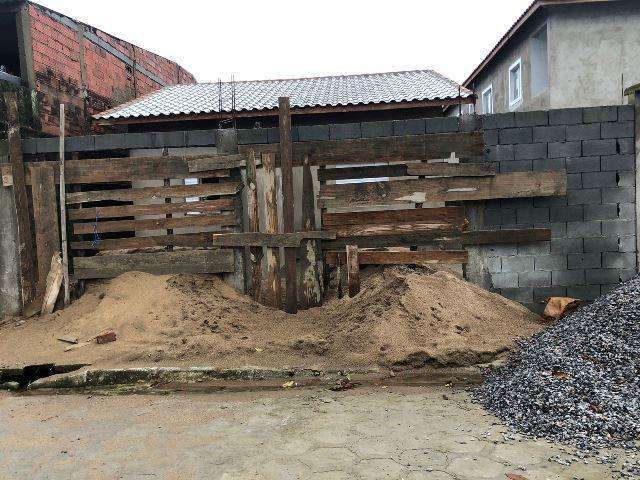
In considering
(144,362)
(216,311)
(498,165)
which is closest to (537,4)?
(498,165)

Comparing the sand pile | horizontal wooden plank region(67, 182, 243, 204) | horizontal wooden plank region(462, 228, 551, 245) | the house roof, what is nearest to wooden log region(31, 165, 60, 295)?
horizontal wooden plank region(67, 182, 243, 204)

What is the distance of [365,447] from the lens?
341cm

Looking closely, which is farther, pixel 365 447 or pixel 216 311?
pixel 216 311

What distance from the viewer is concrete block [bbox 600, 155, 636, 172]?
6.23 m

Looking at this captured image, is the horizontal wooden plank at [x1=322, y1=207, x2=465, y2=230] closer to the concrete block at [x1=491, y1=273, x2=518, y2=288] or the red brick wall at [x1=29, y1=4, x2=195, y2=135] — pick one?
the concrete block at [x1=491, y1=273, x2=518, y2=288]

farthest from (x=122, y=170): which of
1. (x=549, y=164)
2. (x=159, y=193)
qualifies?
(x=549, y=164)

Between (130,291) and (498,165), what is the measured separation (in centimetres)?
512

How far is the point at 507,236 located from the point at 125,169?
520cm

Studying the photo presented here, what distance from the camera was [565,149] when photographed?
20.5 feet

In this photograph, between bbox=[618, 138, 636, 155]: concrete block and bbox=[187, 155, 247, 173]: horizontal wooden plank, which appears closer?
bbox=[618, 138, 636, 155]: concrete block

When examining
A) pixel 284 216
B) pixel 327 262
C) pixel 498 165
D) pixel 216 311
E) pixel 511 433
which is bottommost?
pixel 511 433

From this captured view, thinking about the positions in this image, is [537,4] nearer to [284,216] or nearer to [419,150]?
[419,150]

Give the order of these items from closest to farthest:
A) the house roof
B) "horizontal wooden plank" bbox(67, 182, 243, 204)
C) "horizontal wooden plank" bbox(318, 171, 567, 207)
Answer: "horizontal wooden plank" bbox(318, 171, 567, 207) < "horizontal wooden plank" bbox(67, 182, 243, 204) < the house roof

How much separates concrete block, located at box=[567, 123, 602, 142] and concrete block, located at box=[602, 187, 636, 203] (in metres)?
0.71
